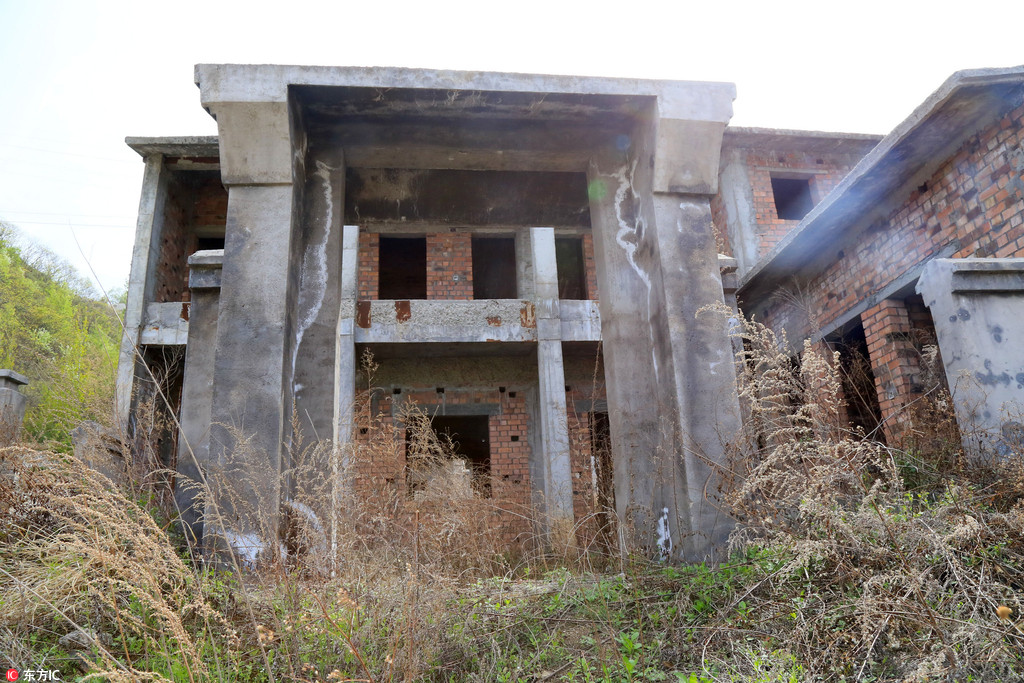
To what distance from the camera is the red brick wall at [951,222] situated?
20.0 ft

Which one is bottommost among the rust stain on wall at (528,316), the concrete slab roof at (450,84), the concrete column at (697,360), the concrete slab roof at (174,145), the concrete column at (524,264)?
the concrete column at (697,360)

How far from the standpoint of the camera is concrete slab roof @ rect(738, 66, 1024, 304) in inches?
229

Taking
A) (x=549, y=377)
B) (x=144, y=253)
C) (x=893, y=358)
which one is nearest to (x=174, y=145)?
(x=144, y=253)

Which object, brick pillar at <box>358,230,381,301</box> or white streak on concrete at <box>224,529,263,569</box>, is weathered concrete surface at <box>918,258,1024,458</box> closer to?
white streak on concrete at <box>224,529,263,569</box>

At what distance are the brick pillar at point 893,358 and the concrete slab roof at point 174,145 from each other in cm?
1082

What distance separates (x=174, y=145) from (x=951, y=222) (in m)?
11.8

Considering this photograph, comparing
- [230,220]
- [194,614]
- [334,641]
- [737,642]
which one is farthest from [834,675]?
[230,220]

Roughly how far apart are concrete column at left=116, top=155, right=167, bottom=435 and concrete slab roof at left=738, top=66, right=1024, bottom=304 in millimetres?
9965

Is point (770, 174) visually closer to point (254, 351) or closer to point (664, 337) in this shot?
point (664, 337)

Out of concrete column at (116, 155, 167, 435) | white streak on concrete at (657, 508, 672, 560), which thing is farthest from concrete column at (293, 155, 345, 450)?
concrete column at (116, 155, 167, 435)

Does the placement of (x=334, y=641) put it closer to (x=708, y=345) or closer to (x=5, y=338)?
(x=708, y=345)

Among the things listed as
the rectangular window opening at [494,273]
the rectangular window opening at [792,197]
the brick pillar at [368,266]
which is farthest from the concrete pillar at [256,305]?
the rectangular window opening at [494,273]

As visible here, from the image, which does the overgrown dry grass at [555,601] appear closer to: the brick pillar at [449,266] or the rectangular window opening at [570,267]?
the brick pillar at [449,266]

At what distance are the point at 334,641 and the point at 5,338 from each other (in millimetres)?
18766
